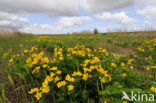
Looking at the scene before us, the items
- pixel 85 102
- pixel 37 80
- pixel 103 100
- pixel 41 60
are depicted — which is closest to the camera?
pixel 103 100

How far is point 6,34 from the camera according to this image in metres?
13.5

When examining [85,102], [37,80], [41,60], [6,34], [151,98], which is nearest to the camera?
[151,98]

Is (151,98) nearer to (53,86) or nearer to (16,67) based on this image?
(53,86)

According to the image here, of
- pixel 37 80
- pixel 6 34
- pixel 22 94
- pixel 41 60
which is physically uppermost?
pixel 6 34

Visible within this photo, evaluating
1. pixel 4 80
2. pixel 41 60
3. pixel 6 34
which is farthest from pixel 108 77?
pixel 6 34

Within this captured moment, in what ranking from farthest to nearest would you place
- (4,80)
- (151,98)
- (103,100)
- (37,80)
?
(4,80)
(37,80)
(103,100)
(151,98)

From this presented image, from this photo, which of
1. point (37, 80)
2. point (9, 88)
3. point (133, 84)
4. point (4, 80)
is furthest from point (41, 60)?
point (133, 84)

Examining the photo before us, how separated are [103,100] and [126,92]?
30 cm

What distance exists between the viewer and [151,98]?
1075 millimetres

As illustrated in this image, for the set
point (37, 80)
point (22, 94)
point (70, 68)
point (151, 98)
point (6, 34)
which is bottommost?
point (22, 94)

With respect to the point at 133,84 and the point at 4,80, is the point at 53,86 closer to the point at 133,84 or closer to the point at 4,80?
the point at 133,84

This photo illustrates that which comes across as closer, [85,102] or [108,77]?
[85,102]

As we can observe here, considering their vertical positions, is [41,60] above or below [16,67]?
above

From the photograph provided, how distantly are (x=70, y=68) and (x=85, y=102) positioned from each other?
2.14 ft
